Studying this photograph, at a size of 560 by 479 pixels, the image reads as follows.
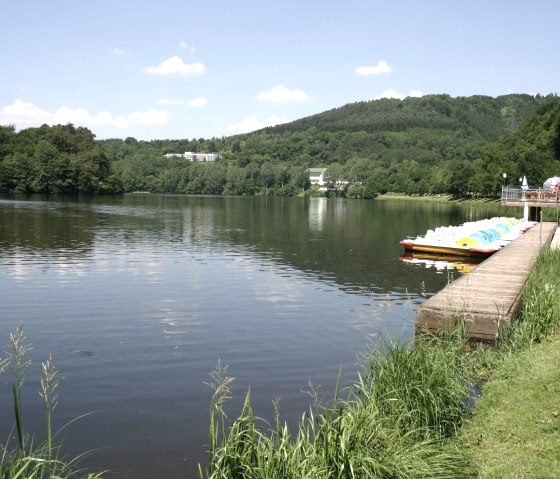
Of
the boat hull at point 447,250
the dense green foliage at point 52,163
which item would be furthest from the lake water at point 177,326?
the dense green foliage at point 52,163

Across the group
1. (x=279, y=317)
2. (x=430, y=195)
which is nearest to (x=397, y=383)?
(x=279, y=317)

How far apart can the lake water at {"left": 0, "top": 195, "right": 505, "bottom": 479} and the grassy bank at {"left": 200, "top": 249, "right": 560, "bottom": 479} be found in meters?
1.27

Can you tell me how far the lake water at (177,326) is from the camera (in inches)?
417

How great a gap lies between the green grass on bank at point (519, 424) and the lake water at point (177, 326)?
2.13 meters

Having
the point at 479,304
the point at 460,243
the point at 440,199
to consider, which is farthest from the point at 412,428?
the point at 440,199

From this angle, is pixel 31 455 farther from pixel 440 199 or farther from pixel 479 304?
pixel 440 199

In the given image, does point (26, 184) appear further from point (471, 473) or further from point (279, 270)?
point (471, 473)

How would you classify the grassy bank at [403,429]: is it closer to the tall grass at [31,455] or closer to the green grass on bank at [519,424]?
the green grass on bank at [519,424]

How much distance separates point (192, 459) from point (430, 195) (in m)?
177

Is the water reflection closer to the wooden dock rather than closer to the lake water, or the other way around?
the lake water

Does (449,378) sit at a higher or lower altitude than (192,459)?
higher

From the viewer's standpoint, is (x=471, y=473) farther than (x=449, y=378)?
No

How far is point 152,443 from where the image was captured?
9.77 metres

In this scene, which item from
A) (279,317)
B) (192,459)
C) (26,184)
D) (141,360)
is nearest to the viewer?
(192,459)
